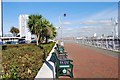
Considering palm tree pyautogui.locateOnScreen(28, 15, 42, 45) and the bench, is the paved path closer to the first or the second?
the bench

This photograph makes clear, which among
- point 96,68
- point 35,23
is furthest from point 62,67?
point 35,23

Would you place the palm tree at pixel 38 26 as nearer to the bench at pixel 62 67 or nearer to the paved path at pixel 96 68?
the paved path at pixel 96 68

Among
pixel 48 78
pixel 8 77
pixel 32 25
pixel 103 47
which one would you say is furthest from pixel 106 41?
pixel 32 25

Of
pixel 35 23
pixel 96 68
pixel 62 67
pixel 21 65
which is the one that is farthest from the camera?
pixel 35 23

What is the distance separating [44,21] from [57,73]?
33.3 meters

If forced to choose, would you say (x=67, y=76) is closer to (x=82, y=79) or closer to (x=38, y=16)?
(x=82, y=79)

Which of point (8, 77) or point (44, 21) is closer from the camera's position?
point (8, 77)

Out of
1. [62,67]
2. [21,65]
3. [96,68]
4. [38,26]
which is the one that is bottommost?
[96,68]

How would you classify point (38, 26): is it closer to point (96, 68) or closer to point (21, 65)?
point (96, 68)

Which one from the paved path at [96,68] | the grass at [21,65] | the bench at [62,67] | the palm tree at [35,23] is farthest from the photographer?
the palm tree at [35,23]

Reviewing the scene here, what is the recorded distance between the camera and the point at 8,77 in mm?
4703

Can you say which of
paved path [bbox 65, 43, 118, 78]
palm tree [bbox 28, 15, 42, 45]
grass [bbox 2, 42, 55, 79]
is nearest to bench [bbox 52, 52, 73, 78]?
grass [bbox 2, 42, 55, 79]

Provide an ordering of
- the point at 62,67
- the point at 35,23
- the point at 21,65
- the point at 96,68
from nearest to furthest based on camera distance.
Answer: the point at 21,65 → the point at 62,67 → the point at 96,68 → the point at 35,23

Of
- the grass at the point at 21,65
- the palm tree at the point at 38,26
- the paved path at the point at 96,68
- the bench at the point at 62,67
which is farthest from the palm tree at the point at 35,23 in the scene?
the bench at the point at 62,67
